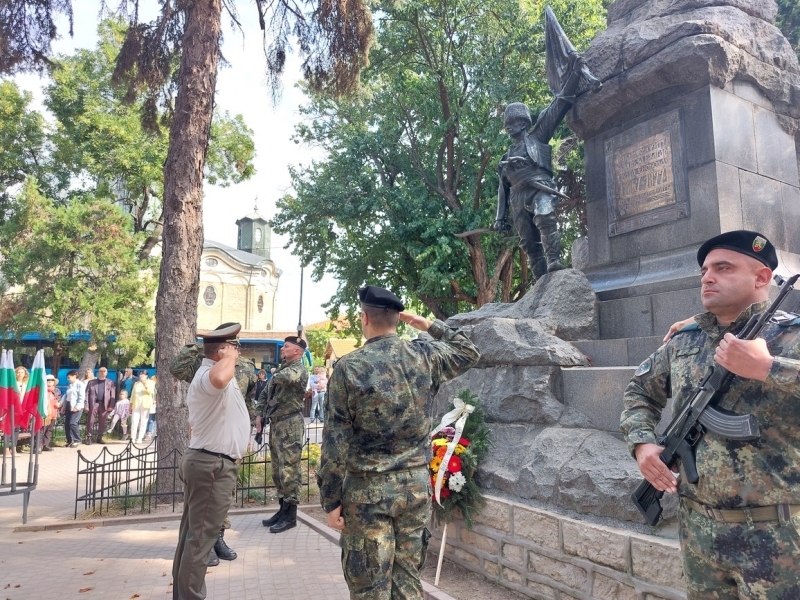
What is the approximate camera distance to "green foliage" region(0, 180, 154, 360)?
18.9 m

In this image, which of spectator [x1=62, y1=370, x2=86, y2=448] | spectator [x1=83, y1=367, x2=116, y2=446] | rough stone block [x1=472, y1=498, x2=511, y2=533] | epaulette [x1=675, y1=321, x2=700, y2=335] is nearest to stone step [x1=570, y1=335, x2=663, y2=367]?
rough stone block [x1=472, y1=498, x2=511, y2=533]

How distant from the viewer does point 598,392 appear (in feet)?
15.8

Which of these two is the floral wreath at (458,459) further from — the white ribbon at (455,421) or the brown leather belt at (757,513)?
the brown leather belt at (757,513)

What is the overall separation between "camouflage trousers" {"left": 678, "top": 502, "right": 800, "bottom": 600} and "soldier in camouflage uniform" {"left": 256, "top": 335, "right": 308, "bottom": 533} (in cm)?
507

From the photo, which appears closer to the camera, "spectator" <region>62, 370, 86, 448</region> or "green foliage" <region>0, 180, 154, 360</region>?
"spectator" <region>62, 370, 86, 448</region>

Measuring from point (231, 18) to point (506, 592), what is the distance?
9931 mm

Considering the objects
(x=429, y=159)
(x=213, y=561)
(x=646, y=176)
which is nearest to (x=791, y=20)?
(x=429, y=159)

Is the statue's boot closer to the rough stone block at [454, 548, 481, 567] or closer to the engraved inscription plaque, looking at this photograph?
the engraved inscription plaque

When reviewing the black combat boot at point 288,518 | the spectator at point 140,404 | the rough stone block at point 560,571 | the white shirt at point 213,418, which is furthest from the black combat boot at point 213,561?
the spectator at point 140,404

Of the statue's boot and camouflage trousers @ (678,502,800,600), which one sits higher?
the statue's boot

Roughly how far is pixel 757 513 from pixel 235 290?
2227 inches

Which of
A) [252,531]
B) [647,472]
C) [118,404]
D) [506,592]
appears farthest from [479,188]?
[647,472]

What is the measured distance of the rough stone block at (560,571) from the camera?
3924 millimetres

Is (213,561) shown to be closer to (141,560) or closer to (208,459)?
(141,560)
